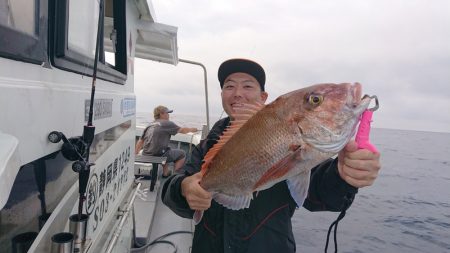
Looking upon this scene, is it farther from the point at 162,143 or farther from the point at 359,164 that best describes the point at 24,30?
the point at 162,143

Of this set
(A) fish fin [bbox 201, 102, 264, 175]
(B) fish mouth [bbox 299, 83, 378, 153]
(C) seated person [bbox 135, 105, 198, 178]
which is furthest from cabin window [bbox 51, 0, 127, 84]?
(C) seated person [bbox 135, 105, 198, 178]

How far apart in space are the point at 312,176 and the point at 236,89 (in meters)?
0.88

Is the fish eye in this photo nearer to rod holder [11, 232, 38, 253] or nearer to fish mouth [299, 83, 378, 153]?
fish mouth [299, 83, 378, 153]

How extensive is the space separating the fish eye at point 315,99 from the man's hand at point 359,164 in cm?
25

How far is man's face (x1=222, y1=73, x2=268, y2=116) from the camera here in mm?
2615

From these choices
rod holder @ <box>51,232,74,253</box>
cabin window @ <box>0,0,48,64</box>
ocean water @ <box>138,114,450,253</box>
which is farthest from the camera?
ocean water @ <box>138,114,450,253</box>

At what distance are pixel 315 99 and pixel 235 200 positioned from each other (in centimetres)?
71

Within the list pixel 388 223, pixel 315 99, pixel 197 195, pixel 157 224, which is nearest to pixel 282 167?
pixel 315 99

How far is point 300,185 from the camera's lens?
1.72m

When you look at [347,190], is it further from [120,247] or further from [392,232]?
[392,232]

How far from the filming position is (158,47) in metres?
6.06

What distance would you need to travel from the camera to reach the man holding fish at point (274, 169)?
1.55 metres

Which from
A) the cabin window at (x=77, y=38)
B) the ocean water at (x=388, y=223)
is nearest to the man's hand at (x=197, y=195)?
the cabin window at (x=77, y=38)

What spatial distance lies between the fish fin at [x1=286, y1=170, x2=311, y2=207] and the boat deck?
302 cm
